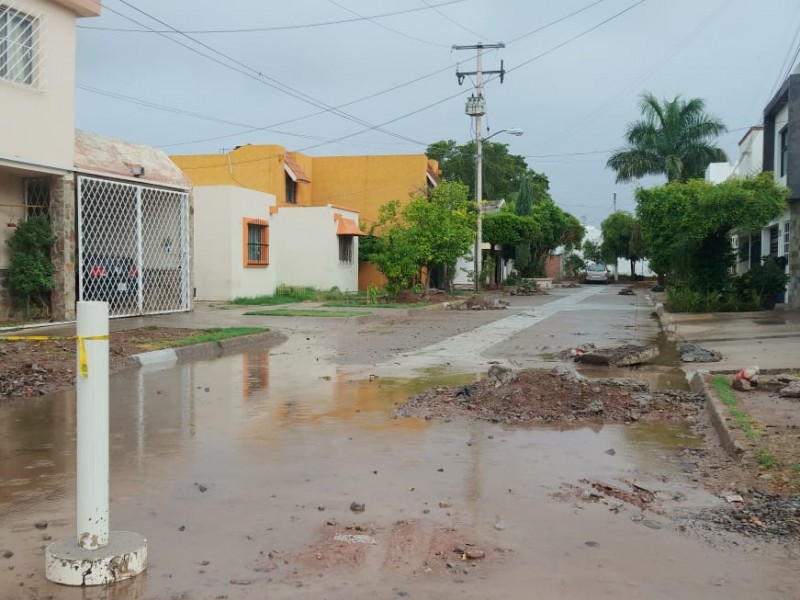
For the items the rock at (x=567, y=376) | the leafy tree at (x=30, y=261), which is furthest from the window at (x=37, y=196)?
the rock at (x=567, y=376)

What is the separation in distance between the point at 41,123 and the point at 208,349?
21.4ft

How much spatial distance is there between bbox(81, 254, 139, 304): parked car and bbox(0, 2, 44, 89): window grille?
4.84 meters

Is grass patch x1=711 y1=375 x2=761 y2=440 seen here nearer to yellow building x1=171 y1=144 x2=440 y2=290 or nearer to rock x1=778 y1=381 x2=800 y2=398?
rock x1=778 y1=381 x2=800 y2=398

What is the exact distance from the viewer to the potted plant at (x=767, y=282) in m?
22.8

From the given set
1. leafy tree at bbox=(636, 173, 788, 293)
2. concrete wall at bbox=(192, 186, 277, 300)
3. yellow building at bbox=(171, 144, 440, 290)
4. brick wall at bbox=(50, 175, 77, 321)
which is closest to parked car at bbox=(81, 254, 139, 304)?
brick wall at bbox=(50, 175, 77, 321)

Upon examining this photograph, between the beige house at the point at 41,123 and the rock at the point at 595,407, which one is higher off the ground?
the beige house at the point at 41,123

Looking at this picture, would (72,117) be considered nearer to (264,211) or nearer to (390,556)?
(264,211)

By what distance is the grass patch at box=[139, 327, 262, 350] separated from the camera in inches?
547

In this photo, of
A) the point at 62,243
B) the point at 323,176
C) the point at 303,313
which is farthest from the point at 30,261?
the point at 323,176

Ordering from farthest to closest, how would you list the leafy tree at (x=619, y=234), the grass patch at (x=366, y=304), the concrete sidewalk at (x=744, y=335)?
the leafy tree at (x=619, y=234) < the grass patch at (x=366, y=304) < the concrete sidewalk at (x=744, y=335)

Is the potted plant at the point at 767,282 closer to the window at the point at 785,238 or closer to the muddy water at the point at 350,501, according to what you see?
the window at the point at 785,238

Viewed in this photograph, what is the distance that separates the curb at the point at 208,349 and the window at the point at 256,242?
1111cm

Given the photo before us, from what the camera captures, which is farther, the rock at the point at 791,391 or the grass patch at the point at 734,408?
the rock at the point at 791,391

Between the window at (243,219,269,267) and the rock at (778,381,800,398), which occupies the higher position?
the window at (243,219,269,267)
